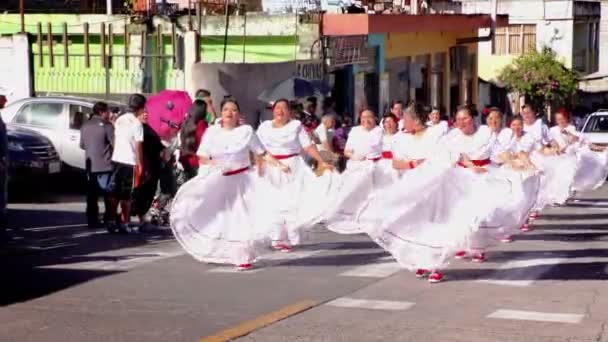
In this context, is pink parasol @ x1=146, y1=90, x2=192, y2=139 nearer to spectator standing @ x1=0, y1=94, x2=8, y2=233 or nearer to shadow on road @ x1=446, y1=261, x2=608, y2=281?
spectator standing @ x1=0, y1=94, x2=8, y2=233

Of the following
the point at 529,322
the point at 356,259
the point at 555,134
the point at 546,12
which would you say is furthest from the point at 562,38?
the point at 529,322

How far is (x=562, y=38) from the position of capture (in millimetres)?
51750

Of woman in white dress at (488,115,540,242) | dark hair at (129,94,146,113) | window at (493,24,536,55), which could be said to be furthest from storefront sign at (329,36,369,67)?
window at (493,24,536,55)

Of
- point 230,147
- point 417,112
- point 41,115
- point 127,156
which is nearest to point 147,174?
point 127,156

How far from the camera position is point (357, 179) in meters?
16.8

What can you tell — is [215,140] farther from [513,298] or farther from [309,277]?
[513,298]

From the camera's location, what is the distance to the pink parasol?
19.9 metres

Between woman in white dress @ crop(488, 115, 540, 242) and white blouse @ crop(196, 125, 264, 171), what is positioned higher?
white blouse @ crop(196, 125, 264, 171)

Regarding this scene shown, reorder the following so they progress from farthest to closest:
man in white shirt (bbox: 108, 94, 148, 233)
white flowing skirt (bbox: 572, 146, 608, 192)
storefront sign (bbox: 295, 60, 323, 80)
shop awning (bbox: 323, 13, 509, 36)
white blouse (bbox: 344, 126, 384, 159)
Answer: shop awning (bbox: 323, 13, 509, 36)
storefront sign (bbox: 295, 60, 323, 80)
white flowing skirt (bbox: 572, 146, 608, 192)
white blouse (bbox: 344, 126, 384, 159)
man in white shirt (bbox: 108, 94, 148, 233)

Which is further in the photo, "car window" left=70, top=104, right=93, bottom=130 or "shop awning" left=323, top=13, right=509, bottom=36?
"shop awning" left=323, top=13, right=509, bottom=36

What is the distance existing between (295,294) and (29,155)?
9426 mm

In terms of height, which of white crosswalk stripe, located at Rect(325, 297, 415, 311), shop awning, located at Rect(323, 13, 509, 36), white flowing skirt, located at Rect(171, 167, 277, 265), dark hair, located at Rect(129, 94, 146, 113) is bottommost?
white crosswalk stripe, located at Rect(325, 297, 415, 311)

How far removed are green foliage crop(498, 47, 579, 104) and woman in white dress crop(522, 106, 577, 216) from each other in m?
26.4

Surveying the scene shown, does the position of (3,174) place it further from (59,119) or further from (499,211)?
(59,119)
